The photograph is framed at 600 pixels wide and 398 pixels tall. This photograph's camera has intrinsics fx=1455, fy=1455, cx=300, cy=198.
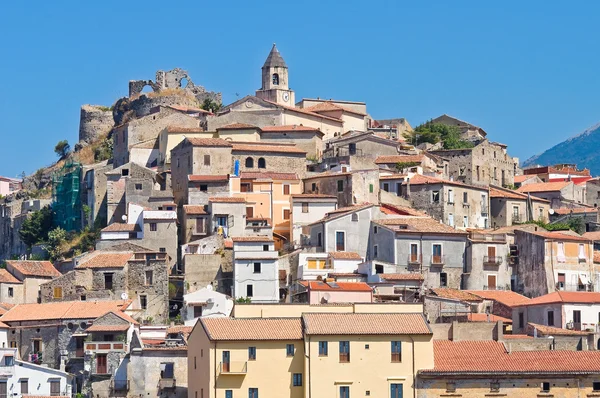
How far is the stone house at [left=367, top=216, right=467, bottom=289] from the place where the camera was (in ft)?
259

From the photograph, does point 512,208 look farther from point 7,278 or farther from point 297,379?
point 297,379

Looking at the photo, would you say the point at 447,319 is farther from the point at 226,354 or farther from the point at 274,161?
the point at 274,161

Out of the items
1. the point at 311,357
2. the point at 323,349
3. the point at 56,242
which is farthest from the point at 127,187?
the point at 311,357

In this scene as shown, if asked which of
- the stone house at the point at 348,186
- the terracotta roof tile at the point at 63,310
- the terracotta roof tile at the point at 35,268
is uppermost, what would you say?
the stone house at the point at 348,186

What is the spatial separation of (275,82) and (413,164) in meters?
22.7

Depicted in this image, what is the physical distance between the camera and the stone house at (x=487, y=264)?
3162 inches

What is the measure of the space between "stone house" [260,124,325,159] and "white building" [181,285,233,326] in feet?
79.4

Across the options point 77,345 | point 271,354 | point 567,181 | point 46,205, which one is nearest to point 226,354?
point 271,354

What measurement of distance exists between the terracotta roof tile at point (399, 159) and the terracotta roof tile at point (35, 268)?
80.9 ft

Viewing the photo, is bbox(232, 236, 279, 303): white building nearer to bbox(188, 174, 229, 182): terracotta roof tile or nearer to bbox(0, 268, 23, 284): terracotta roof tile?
bbox(188, 174, 229, 182): terracotta roof tile

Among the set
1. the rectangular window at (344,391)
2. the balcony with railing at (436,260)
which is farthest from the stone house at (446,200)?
the rectangular window at (344,391)

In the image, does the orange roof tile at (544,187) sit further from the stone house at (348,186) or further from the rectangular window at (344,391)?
the rectangular window at (344,391)

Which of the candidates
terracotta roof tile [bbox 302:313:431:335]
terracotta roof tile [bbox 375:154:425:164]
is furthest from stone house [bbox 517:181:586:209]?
terracotta roof tile [bbox 302:313:431:335]

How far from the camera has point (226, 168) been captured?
90000 mm
